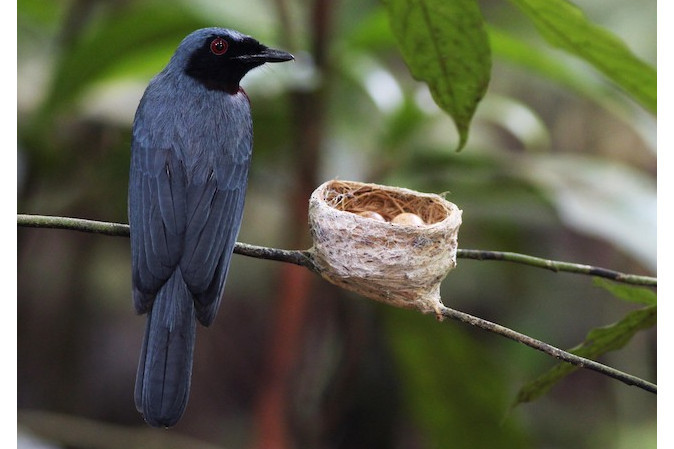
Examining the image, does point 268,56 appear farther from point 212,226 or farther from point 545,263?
point 545,263

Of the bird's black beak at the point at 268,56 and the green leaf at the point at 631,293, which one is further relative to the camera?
the green leaf at the point at 631,293

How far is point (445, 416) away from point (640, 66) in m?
0.89

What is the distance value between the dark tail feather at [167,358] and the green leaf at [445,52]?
1.24ft

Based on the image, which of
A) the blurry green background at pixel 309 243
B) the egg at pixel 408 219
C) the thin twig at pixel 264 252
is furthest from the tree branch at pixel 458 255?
the blurry green background at pixel 309 243

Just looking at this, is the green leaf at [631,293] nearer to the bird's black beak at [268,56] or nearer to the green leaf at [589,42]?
the green leaf at [589,42]

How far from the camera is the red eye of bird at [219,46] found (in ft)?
2.97

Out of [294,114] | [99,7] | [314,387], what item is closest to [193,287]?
[294,114]

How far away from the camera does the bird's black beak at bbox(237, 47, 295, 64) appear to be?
0.89m

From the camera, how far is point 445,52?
96 cm

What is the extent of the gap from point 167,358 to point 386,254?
1.05 ft

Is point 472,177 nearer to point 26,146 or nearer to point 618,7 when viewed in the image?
point 618,7

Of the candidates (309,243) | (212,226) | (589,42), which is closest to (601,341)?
(589,42)

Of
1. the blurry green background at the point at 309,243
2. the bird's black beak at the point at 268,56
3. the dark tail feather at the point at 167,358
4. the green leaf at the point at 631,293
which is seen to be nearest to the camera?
the dark tail feather at the point at 167,358

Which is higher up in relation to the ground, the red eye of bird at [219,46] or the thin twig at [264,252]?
the red eye of bird at [219,46]
